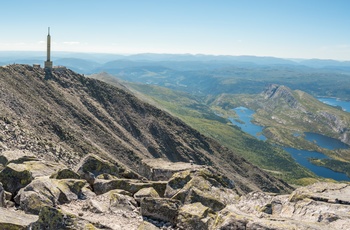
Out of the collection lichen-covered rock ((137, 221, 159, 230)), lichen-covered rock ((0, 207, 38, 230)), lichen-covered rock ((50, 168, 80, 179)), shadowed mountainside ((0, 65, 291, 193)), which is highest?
lichen-covered rock ((0, 207, 38, 230))

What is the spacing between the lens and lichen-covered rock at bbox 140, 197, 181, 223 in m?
25.3

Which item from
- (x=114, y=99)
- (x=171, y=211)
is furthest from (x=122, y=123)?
(x=171, y=211)

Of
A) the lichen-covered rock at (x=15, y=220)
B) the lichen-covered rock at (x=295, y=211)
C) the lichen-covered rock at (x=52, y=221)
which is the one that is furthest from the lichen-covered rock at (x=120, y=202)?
the lichen-covered rock at (x=295, y=211)

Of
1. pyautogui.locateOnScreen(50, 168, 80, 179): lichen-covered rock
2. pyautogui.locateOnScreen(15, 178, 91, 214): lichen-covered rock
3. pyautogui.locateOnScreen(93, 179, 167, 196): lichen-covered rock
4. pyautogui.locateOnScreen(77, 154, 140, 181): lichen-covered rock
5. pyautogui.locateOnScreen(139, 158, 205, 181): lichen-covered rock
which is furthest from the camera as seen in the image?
pyautogui.locateOnScreen(139, 158, 205, 181): lichen-covered rock

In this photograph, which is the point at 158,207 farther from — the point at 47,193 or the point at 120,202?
the point at 47,193

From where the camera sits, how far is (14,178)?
30000 millimetres

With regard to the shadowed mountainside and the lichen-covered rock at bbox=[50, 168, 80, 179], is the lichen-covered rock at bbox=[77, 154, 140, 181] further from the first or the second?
the shadowed mountainside

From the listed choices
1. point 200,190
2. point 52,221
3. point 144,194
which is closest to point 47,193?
point 52,221

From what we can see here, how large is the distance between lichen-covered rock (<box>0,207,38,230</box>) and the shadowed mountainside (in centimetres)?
3606

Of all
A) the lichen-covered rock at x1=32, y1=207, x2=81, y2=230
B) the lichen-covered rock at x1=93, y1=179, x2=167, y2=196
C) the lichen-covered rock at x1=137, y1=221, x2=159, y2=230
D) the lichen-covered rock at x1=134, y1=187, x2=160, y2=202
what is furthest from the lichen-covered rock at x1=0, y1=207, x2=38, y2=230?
the lichen-covered rock at x1=93, y1=179, x2=167, y2=196

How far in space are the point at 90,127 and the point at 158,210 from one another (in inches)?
3663

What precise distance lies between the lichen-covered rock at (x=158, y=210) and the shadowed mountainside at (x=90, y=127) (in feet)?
128

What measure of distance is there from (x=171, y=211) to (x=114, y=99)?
13056cm

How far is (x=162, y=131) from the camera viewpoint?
14838cm
